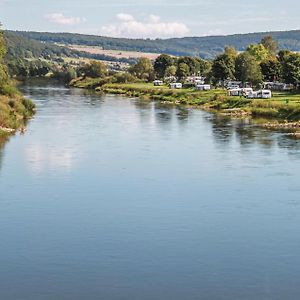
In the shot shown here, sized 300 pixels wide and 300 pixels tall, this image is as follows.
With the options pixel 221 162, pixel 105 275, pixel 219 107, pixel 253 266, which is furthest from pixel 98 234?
pixel 219 107

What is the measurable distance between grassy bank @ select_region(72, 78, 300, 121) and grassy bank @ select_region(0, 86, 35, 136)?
50.6ft

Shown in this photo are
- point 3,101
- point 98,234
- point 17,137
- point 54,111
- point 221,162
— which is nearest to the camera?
point 98,234

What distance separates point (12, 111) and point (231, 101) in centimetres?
2034

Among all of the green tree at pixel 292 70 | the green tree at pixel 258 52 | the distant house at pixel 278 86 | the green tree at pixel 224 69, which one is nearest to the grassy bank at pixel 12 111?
the green tree at pixel 292 70

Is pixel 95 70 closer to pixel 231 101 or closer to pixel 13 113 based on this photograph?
pixel 231 101

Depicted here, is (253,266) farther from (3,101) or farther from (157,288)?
(3,101)

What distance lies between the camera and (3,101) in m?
45.9

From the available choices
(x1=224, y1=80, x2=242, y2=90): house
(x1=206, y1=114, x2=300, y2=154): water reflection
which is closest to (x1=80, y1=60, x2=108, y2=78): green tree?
(x1=224, y1=80, x2=242, y2=90): house

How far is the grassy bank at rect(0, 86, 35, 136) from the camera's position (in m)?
41.6

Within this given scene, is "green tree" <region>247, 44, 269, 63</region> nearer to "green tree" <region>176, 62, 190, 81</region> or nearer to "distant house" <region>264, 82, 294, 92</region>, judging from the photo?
"green tree" <region>176, 62, 190, 81</region>

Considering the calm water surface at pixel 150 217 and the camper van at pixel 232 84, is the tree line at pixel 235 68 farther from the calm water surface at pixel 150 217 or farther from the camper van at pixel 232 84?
the calm water surface at pixel 150 217

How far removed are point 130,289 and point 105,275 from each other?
41.0 inches

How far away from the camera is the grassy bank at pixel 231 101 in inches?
1942

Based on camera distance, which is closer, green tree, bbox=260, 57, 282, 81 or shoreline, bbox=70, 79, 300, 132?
shoreline, bbox=70, 79, 300, 132
